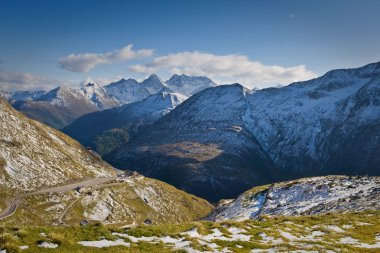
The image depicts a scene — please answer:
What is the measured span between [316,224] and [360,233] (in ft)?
24.4

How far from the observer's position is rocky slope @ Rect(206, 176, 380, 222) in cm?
7131

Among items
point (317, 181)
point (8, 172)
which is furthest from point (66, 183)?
point (317, 181)

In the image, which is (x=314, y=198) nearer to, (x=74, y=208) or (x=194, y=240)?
(x=194, y=240)

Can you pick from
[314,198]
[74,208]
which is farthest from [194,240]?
[74,208]

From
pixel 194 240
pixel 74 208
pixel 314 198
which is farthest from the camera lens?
pixel 74 208

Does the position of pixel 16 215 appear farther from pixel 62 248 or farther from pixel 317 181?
pixel 62 248

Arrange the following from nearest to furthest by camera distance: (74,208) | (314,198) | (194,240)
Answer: (194,240) < (314,198) < (74,208)

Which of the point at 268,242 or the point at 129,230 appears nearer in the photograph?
the point at 129,230

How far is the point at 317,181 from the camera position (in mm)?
107500

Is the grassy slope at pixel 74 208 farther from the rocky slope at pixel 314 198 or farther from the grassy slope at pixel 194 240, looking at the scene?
the grassy slope at pixel 194 240

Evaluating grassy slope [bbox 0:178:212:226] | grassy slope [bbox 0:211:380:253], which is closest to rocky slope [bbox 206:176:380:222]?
grassy slope [bbox 0:211:380:253]

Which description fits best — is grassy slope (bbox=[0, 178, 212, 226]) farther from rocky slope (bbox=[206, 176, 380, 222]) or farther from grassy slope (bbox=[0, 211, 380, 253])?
grassy slope (bbox=[0, 211, 380, 253])

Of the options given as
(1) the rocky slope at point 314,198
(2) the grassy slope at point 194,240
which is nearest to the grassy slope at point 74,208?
(1) the rocky slope at point 314,198

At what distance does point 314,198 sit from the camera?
89250 mm
